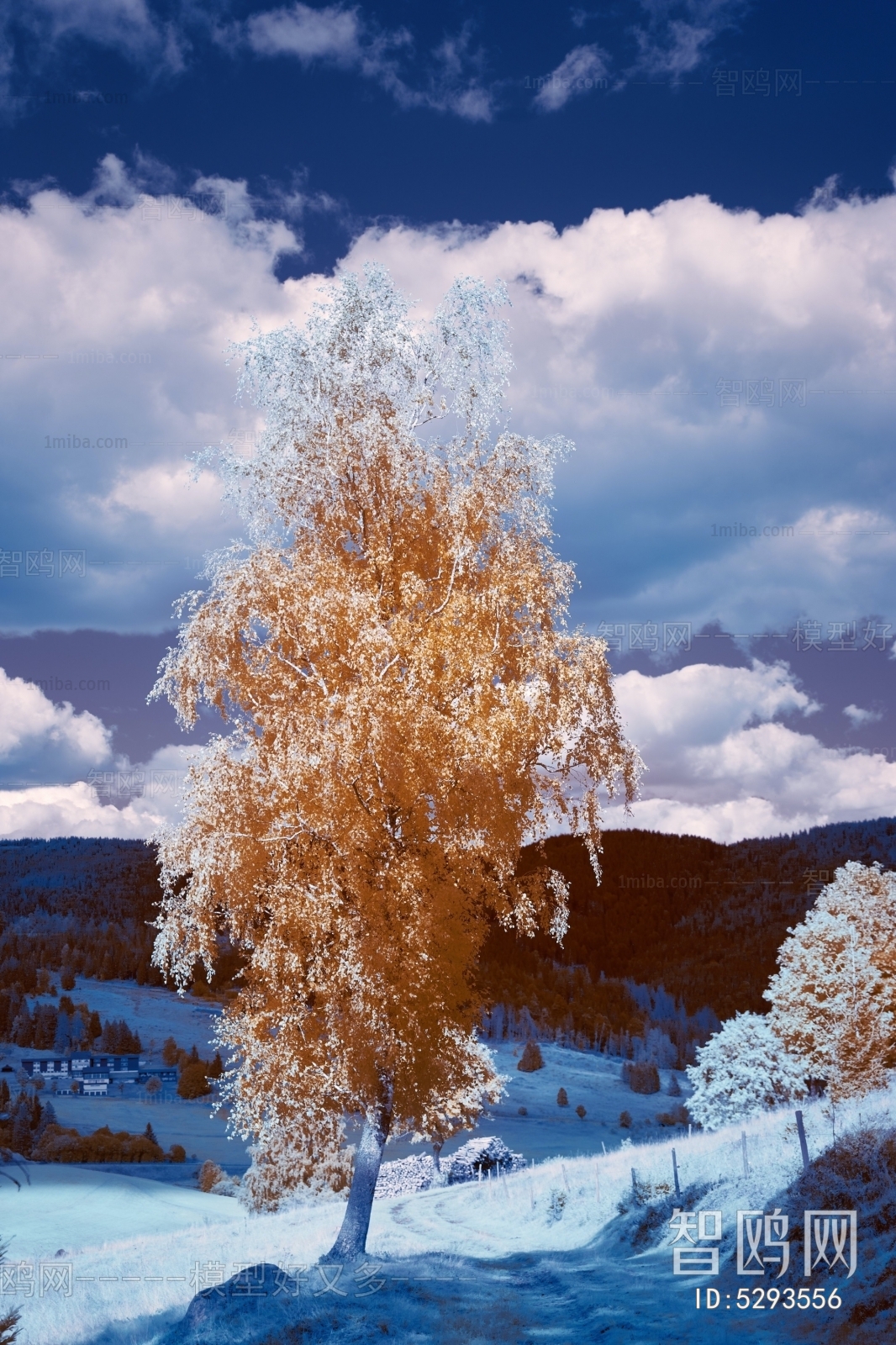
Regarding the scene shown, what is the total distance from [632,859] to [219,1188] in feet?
114

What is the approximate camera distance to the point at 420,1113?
480 inches

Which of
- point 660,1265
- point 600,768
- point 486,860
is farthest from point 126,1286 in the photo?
point 600,768

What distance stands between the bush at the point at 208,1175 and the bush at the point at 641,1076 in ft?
131

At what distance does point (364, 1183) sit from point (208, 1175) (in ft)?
45.0

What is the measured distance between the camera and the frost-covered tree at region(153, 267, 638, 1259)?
11.5m

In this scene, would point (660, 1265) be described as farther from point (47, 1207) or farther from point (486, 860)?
point (47, 1207)

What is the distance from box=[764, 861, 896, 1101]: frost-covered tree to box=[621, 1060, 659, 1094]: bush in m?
27.5

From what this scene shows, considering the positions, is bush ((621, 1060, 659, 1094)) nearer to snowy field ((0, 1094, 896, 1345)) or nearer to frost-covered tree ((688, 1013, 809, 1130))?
frost-covered tree ((688, 1013, 809, 1130))

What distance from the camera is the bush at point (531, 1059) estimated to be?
187 feet

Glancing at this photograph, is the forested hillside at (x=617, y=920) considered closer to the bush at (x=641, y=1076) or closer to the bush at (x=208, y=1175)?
the bush at (x=641, y=1076)

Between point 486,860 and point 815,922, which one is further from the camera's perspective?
point 815,922

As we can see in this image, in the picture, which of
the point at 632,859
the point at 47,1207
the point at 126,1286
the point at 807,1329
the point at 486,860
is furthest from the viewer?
the point at 632,859

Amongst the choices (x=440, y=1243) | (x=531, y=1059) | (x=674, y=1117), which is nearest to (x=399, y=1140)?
(x=440, y=1243)

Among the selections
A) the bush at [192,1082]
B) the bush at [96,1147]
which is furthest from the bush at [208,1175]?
the bush at [192,1082]
